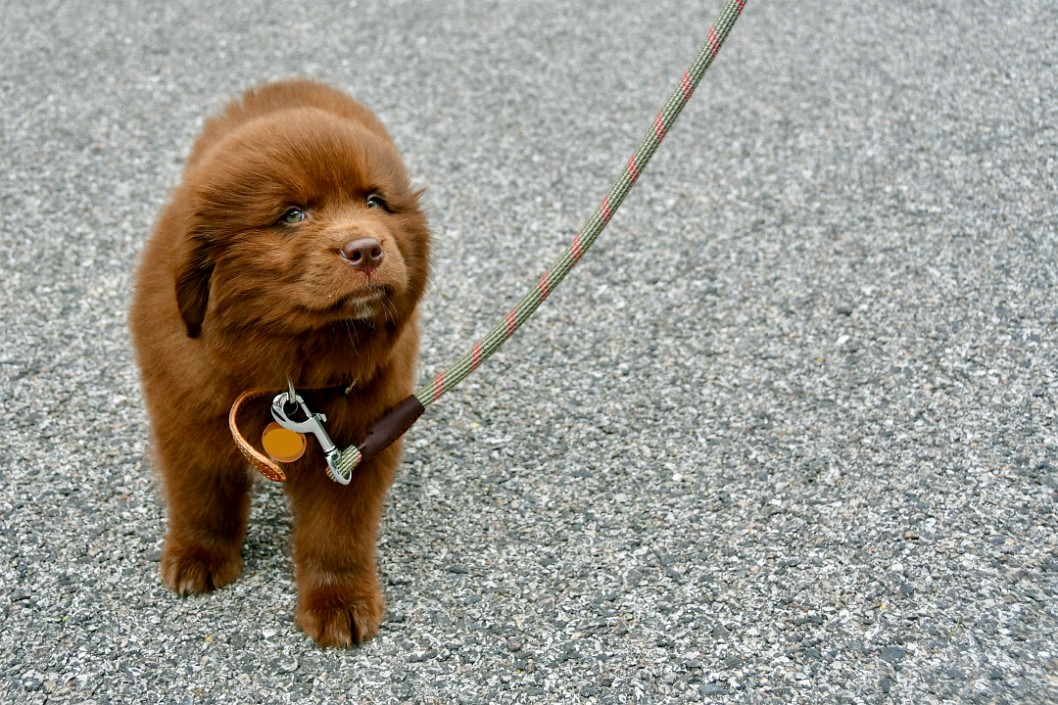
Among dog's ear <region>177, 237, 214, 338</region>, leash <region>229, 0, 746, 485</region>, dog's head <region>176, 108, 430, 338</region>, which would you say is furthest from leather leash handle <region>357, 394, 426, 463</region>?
dog's ear <region>177, 237, 214, 338</region>

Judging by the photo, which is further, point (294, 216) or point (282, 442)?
point (282, 442)

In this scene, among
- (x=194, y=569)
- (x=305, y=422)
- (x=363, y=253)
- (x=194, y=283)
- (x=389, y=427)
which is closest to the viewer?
(x=363, y=253)

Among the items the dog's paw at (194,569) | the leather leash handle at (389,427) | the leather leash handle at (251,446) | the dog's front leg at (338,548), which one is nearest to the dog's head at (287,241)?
the leather leash handle at (251,446)

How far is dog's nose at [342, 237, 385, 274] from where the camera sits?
2.45 m

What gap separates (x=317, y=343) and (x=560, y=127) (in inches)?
139

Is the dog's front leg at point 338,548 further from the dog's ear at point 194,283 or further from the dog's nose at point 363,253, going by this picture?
the dog's nose at point 363,253

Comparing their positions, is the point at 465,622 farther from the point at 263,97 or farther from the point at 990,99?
the point at 990,99

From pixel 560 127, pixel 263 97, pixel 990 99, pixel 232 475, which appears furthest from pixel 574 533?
pixel 990 99

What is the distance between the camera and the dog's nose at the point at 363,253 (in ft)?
8.03

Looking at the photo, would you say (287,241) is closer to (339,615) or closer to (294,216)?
(294,216)

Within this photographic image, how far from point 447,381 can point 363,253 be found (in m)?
0.62

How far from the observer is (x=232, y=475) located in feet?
9.92

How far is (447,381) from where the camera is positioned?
9.77 ft

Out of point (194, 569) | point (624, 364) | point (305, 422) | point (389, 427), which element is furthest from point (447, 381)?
point (624, 364)
